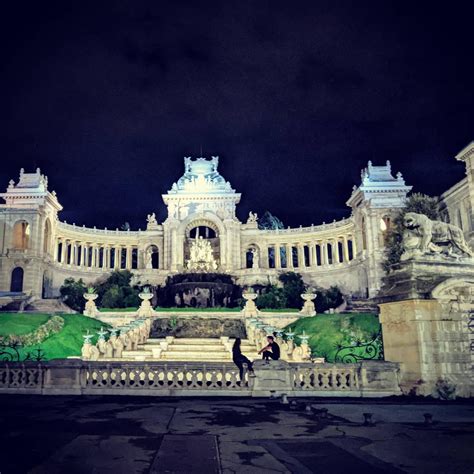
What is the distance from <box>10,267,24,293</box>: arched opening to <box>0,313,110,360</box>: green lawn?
3443 cm

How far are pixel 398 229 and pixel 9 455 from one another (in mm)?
46735

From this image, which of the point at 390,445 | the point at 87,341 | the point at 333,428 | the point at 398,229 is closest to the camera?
the point at 390,445

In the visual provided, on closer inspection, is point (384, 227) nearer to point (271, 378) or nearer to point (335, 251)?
point (335, 251)

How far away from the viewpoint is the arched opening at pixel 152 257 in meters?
79.4

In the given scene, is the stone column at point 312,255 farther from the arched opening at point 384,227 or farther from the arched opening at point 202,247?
the arched opening at point 202,247

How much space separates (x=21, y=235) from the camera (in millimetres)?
69312

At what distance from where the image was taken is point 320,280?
75.8 m

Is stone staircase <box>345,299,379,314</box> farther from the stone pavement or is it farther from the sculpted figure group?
the stone pavement

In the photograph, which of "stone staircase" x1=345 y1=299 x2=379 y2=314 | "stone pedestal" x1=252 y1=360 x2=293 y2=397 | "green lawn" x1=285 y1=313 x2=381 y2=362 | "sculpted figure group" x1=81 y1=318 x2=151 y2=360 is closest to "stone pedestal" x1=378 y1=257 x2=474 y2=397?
"stone pedestal" x1=252 y1=360 x2=293 y2=397

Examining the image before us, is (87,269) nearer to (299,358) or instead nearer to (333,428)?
(299,358)

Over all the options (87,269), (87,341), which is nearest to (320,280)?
(87,269)

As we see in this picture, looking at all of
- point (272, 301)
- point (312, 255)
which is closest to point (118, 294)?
point (272, 301)

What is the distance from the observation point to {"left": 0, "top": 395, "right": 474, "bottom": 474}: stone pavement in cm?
599

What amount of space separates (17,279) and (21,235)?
787 cm
